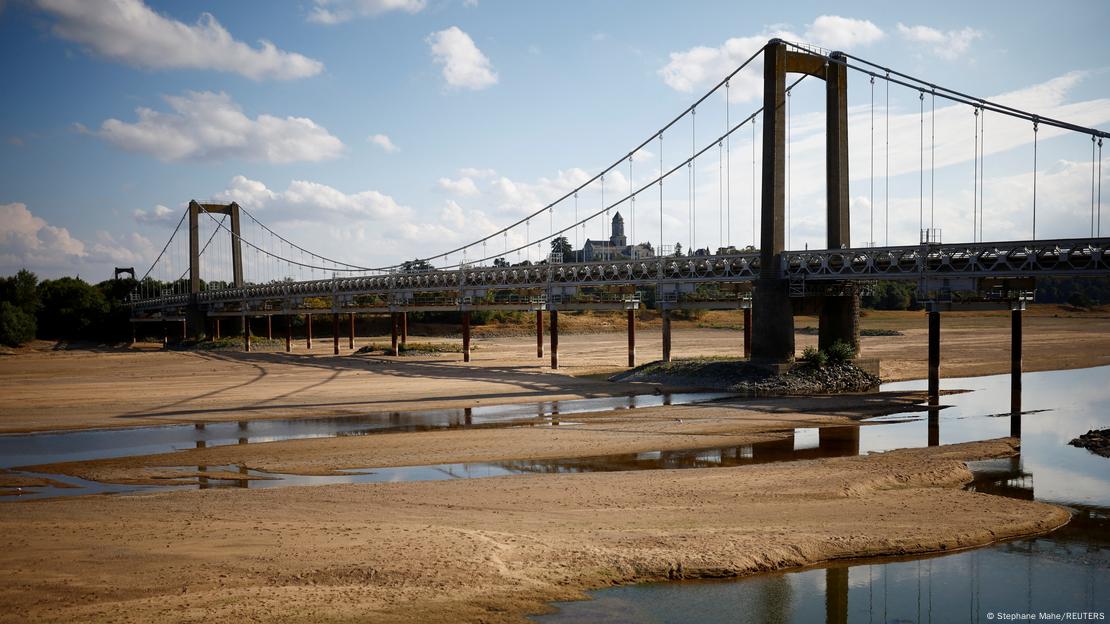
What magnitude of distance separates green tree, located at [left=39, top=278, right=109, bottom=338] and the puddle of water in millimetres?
78358

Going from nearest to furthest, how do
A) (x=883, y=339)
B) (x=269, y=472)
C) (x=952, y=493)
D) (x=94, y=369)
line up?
(x=952, y=493), (x=269, y=472), (x=94, y=369), (x=883, y=339)

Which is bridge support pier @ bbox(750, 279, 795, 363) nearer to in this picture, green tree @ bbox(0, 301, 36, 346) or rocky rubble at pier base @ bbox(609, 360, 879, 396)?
rocky rubble at pier base @ bbox(609, 360, 879, 396)

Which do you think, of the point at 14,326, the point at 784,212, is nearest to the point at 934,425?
the point at 784,212

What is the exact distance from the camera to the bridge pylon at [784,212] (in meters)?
37.8

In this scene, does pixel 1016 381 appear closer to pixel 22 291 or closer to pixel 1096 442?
pixel 1096 442

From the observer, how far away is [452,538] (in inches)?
501

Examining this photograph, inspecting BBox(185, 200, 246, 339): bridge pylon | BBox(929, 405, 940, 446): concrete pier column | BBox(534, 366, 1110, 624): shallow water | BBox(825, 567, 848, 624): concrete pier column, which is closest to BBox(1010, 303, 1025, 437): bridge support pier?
BBox(929, 405, 940, 446): concrete pier column

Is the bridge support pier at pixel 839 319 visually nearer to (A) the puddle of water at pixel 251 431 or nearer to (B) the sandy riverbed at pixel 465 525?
(A) the puddle of water at pixel 251 431

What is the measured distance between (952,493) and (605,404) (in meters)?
17.4

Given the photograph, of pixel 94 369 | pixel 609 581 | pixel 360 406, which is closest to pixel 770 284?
pixel 360 406

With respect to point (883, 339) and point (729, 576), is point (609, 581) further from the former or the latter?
point (883, 339)

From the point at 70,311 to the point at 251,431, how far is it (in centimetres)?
8242

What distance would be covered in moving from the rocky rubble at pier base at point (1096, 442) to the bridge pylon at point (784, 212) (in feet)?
47.5

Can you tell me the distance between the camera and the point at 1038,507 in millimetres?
16109
